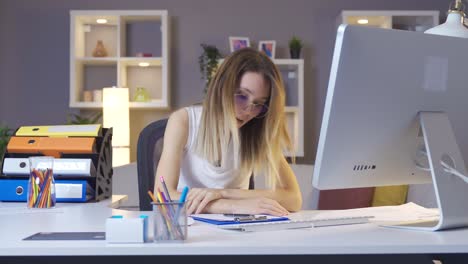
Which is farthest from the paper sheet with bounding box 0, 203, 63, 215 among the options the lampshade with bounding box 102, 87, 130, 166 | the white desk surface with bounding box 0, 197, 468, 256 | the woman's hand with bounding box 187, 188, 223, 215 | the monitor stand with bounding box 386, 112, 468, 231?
the lampshade with bounding box 102, 87, 130, 166

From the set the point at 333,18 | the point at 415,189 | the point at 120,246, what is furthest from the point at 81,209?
the point at 333,18

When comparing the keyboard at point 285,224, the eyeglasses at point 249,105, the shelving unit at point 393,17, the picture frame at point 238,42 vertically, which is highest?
the shelving unit at point 393,17

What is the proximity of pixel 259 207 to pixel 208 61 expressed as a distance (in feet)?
11.0

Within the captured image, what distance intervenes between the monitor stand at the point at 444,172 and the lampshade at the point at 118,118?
11.7ft

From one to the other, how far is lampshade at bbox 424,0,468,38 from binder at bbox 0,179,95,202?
1205 millimetres

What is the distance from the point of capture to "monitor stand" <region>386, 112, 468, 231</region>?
1.49m

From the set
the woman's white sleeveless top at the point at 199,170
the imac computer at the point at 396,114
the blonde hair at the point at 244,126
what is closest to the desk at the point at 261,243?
the imac computer at the point at 396,114

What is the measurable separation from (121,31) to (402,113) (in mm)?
3850

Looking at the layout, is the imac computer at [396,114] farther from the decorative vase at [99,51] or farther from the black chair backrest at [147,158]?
the decorative vase at [99,51]

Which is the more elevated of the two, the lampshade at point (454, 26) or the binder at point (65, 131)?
the lampshade at point (454, 26)

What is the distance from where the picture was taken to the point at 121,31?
200 inches

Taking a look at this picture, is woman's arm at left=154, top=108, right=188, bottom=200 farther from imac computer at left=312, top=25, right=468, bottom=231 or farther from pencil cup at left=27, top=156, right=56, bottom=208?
imac computer at left=312, top=25, right=468, bottom=231

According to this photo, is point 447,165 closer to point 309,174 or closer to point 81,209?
point 81,209

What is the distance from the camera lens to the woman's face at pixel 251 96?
211 centimetres
